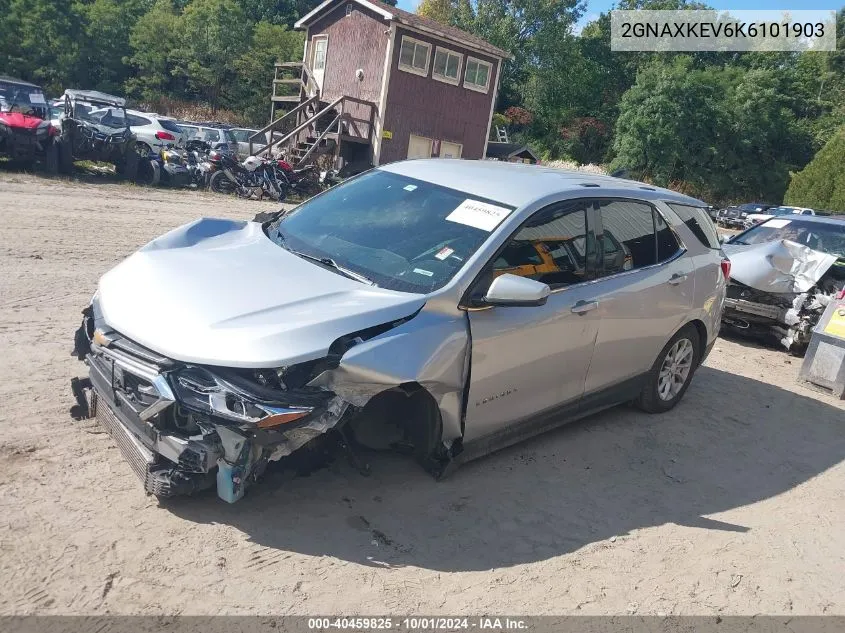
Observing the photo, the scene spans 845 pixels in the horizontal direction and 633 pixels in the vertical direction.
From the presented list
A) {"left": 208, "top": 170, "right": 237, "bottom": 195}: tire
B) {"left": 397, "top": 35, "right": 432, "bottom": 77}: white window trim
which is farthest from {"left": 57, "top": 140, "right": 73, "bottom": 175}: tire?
{"left": 397, "top": 35, "right": 432, "bottom": 77}: white window trim

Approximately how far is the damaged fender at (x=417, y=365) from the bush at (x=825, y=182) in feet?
110

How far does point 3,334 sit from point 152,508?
2.92 meters

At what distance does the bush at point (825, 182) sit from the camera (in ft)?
106

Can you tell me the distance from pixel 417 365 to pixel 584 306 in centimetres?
151

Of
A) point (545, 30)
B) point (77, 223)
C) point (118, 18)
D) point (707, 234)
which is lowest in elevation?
point (77, 223)

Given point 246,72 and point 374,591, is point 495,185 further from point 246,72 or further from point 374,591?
point 246,72

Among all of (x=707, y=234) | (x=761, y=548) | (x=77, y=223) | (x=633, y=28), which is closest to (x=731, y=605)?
(x=761, y=548)

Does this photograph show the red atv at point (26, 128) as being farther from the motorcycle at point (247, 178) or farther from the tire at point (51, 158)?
the motorcycle at point (247, 178)

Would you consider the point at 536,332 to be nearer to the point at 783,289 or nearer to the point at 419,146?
the point at 783,289

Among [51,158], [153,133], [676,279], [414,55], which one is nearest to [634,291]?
[676,279]

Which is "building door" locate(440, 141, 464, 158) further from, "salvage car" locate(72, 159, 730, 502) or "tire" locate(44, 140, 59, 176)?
"salvage car" locate(72, 159, 730, 502)

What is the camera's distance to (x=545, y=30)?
53.8m

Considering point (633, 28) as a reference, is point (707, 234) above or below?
below

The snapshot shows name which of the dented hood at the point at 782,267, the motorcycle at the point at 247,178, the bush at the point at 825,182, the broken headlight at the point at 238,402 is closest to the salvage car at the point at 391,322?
the broken headlight at the point at 238,402
